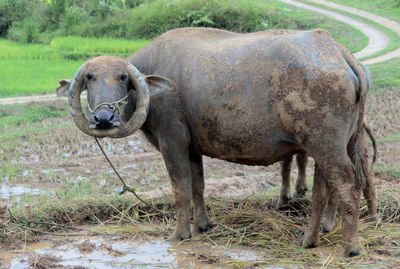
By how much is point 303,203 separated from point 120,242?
1957 millimetres

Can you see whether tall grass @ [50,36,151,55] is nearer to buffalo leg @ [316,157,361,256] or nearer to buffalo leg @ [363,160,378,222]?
buffalo leg @ [363,160,378,222]

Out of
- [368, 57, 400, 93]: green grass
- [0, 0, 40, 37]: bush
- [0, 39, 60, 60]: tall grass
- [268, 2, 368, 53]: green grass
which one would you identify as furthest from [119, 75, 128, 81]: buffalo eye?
[0, 0, 40, 37]: bush

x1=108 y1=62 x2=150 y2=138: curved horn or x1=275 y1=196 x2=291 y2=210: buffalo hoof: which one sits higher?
x1=108 y1=62 x2=150 y2=138: curved horn

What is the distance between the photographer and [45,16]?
26.5 metres

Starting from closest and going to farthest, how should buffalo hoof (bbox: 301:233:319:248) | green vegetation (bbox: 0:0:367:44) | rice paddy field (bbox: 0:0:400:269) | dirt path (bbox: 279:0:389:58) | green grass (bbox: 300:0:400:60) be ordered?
1. rice paddy field (bbox: 0:0:400:269)
2. buffalo hoof (bbox: 301:233:319:248)
3. green grass (bbox: 300:0:400:60)
4. dirt path (bbox: 279:0:389:58)
5. green vegetation (bbox: 0:0:367:44)

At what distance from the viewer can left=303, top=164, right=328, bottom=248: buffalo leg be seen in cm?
624

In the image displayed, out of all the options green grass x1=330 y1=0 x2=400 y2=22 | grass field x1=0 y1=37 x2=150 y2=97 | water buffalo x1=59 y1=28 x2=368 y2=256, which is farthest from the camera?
green grass x1=330 y1=0 x2=400 y2=22

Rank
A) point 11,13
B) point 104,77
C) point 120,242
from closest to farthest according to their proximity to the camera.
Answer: point 104,77 → point 120,242 → point 11,13

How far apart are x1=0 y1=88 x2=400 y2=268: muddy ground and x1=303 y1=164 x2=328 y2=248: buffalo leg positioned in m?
0.30

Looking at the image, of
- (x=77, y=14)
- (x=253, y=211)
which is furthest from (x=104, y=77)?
(x=77, y=14)

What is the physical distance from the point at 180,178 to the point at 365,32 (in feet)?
60.1

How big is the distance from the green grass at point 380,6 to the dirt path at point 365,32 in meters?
0.37

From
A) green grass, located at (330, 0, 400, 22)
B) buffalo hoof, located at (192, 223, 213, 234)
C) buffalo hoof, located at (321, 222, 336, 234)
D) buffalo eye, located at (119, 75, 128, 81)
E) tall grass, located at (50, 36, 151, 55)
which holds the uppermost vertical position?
buffalo eye, located at (119, 75, 128, 81)

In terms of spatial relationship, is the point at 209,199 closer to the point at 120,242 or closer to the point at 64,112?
the point at 120,242
